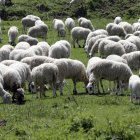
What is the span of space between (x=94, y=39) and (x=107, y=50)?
16.1 feet

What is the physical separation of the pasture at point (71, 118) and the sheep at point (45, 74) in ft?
2.59

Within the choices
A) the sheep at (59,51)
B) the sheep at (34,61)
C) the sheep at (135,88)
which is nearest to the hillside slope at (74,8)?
the sheep at (59,51)

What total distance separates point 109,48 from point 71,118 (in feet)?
57.1

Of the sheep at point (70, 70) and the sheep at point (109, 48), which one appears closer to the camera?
the sheep at point (70, 70)

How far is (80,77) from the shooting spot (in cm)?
2436

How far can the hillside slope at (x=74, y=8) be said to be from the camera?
54062mm

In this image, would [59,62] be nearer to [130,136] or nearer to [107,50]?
[107,50]

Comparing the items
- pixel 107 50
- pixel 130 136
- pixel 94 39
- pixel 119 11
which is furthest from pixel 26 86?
pixel 119 11

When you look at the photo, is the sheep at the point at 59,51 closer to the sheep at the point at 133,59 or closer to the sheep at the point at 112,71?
the sheep at the point at 133,59

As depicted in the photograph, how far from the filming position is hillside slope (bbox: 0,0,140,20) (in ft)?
177

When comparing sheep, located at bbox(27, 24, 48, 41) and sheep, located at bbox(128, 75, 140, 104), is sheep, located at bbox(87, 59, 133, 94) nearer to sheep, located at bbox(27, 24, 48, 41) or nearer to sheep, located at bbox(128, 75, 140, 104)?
sheep, located at bbox(128, 75, 140, 104)

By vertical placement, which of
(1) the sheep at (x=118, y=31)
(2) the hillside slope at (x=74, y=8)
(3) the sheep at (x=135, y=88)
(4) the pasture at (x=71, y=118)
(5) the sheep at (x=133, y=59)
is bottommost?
(4) the pasture at (x=71, y=118)

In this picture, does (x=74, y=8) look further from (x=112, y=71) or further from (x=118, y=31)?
(x=112, y=71)

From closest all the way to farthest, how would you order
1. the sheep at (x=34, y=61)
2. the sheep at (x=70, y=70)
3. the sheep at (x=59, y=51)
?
1. the sheep at (x=70, y=70)
2. the sheep at (x=34, y=61)
3. the sheep at (x=59, y=51)
